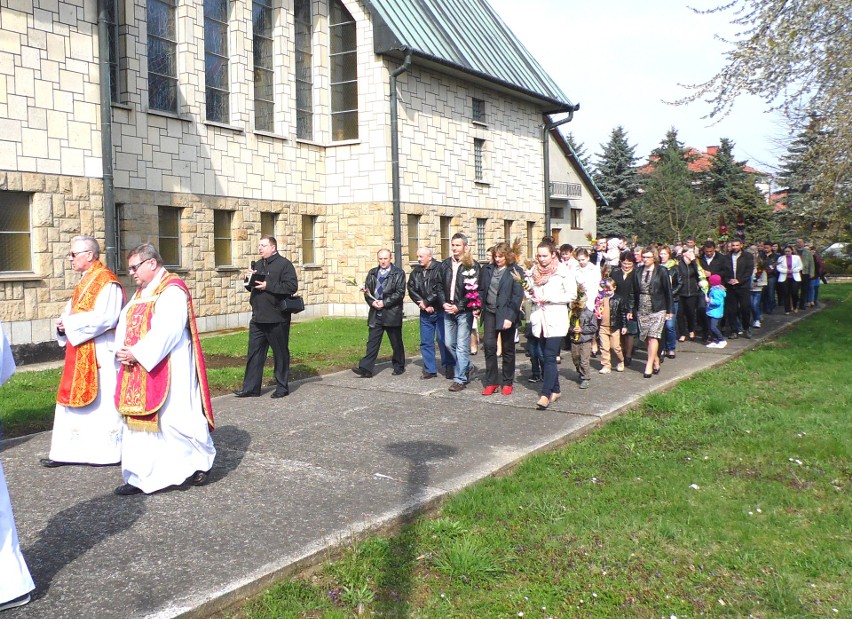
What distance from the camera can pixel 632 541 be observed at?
5.25 m

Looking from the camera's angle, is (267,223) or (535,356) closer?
(535,356)

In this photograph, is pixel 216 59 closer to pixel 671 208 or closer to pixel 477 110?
pixel 477 110

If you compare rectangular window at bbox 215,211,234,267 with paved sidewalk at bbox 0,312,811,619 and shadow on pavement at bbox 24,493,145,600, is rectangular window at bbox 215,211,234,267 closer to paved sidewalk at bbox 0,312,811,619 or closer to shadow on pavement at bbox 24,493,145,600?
paved sidewalk at bbox 0,312,811,619

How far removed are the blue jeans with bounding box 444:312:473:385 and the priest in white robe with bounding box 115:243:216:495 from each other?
4895 millimetres

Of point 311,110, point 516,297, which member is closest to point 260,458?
point 516,297

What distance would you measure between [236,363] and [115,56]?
766 centimetres

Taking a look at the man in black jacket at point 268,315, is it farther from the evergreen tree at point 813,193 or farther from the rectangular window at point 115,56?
the evergreen tree at point 813,193

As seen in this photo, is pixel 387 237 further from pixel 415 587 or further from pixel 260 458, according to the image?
pixel 415 587

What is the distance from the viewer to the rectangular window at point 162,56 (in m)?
17.8


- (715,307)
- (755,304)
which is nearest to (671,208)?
(755,304)

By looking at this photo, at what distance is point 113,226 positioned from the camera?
613 inches

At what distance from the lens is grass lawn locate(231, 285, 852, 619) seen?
4399 mm

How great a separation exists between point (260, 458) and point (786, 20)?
10.4 meters

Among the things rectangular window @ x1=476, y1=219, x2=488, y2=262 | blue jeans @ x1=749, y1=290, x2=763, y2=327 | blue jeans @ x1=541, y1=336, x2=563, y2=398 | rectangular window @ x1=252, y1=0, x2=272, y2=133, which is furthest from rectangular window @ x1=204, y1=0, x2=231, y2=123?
blue jeans @ x1=749, y1=290, x2=763, y2=327
